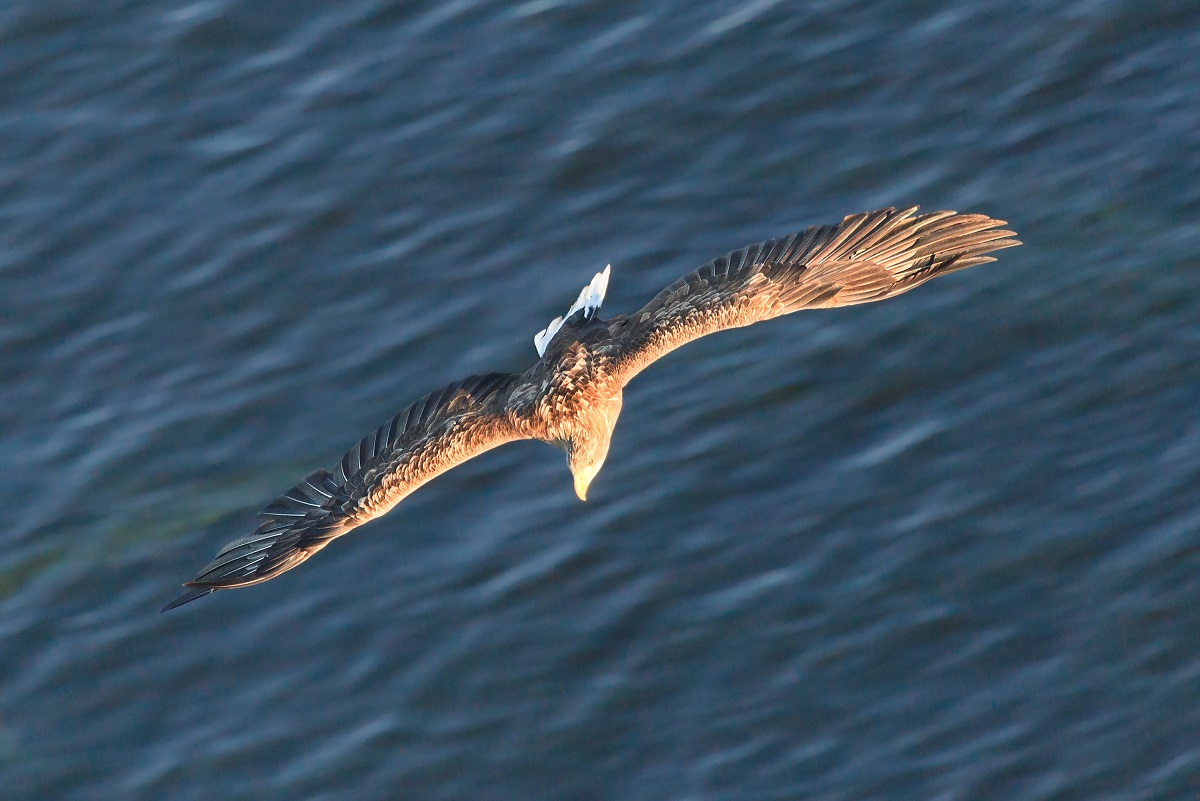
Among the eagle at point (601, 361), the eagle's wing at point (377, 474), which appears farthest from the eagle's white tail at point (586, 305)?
the eagle's wing at point (377, 474)

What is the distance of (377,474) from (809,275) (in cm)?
271

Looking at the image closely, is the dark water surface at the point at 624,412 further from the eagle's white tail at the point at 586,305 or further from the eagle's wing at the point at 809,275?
the eagle's wing at the point at 809,275

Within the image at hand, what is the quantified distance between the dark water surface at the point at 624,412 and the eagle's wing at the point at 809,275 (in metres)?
1.80

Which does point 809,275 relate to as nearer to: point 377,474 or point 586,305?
point 586,305

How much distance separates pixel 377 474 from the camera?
36.2 ft

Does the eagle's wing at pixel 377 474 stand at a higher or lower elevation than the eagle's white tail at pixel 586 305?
lower

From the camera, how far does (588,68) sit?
15.3 metres

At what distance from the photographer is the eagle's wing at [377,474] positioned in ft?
35.2

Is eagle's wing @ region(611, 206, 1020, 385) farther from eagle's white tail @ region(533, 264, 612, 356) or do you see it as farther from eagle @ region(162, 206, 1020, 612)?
eagle's white tail @ region(533, 264, 612, 356)

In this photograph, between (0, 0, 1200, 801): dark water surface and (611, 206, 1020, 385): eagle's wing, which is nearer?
(611, 206, 1020, 385): eagle's wing

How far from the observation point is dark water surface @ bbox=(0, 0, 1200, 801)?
11562mm

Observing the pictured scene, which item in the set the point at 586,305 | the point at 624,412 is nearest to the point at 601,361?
the point at 586,305

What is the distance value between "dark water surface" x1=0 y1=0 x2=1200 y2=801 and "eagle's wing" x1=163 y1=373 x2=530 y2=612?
1251 mm

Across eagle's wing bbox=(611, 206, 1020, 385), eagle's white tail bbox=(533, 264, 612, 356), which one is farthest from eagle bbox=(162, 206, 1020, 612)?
eagle's white tail bbox=(533, 264, 612, 356)
